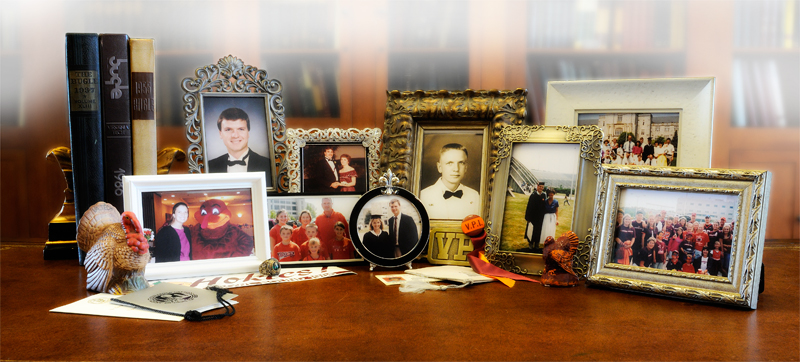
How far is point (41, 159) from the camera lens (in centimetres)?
175

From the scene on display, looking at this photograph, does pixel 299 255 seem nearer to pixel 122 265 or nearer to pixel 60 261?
pixel 122 265

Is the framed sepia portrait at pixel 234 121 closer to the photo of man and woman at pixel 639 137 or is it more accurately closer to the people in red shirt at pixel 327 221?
the people in red shirt at pixel 327 221

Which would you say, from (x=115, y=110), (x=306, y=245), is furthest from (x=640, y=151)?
(x=115, y=110)

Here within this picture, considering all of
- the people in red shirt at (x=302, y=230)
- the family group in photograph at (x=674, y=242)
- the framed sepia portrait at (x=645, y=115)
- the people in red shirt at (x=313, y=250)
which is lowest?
the people in red shirt at (x=313, y=250)

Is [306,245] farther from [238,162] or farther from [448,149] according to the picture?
[448,149]

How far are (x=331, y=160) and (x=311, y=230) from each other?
231 mm

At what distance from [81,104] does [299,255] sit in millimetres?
713

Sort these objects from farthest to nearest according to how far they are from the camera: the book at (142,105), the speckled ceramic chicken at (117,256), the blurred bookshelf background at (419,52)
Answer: the blurred bookshelf background at (419,52) → the book at (142,105) → the speckled ceramic chicken at (117,256)

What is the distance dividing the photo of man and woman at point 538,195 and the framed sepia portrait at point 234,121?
2.26 ft

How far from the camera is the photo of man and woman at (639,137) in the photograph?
1290 mm

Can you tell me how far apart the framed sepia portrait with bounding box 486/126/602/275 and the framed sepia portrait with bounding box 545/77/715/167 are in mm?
174

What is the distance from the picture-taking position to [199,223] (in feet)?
3.97

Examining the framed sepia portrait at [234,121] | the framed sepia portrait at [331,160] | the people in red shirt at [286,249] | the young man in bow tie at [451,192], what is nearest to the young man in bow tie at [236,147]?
the framed sepia portrait at [234,121]

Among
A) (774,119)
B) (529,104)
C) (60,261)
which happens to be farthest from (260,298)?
(774,119)
